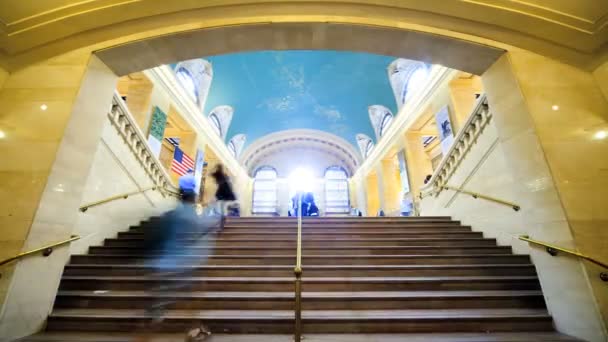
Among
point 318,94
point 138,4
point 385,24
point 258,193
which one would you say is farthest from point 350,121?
point 138,4

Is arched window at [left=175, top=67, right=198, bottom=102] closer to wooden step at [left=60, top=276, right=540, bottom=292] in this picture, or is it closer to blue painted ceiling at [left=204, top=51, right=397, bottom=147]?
blue painted ceiling at [left=204, top=51, right=397, bottom=147]

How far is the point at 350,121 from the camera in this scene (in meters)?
14.8

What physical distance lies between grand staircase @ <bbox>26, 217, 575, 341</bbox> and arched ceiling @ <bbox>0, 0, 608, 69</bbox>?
98.1 inches

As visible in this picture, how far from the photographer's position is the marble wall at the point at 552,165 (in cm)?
212

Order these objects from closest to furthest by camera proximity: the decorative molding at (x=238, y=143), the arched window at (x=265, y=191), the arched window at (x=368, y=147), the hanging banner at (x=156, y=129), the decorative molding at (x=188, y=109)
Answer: the hanging banner at (x=156, y=129)
the decorative molding at (x=188, y=109)
the arched window at (x=368, y=147)
the decorative molding at (x=238, y=143)
the arched window at (x=265, y=191)

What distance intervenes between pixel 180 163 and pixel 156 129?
149cm

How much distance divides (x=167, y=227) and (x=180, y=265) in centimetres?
40

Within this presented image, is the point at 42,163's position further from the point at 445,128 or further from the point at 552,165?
the point at 445,128

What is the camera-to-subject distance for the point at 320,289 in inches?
112

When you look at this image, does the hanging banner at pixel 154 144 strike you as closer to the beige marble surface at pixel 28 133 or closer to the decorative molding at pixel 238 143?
the beige marble surface at pixel 28 133

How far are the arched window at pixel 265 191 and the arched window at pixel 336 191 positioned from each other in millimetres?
3886

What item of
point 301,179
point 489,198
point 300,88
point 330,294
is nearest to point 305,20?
point 330,294

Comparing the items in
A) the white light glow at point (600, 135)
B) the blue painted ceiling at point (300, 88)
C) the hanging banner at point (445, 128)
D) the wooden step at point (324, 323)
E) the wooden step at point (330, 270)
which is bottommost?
the wooden step at point (324, 323)

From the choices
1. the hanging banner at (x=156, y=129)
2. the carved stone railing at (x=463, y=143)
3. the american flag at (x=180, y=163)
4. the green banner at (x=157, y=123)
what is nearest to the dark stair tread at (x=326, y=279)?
the carved stone railing at (x=463, y=143)
